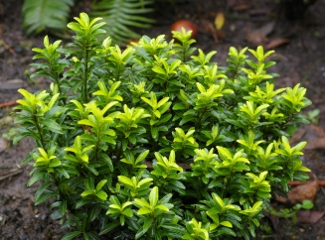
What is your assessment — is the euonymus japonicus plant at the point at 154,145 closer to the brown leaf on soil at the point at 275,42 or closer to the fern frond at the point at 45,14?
the fern frond at the point at 45,14

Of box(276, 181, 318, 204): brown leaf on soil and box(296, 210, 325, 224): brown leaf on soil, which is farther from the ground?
box(276, 181, 318, 204): brown leaf on soil

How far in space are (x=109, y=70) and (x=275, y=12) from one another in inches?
124

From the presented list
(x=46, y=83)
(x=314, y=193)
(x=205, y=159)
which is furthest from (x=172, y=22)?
(x=205, y=159)

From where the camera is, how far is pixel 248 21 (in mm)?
5426

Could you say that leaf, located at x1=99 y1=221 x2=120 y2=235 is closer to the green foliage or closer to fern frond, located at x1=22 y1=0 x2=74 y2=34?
the green foliage

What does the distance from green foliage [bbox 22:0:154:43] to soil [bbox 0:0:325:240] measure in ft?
0.45

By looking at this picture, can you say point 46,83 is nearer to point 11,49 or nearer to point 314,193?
point 11,49

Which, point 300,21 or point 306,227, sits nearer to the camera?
point 306,227

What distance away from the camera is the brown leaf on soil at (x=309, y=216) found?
3.67 m

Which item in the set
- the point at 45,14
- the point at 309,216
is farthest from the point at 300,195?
the point at 45,14

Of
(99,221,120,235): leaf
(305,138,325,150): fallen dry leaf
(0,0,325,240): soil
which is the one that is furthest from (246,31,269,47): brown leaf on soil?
(99,221,120,235): leaf

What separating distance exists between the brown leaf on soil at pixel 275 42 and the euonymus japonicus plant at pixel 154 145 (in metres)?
2.20

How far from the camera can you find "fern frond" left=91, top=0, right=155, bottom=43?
15.9 ft

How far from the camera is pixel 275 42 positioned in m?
5.19
